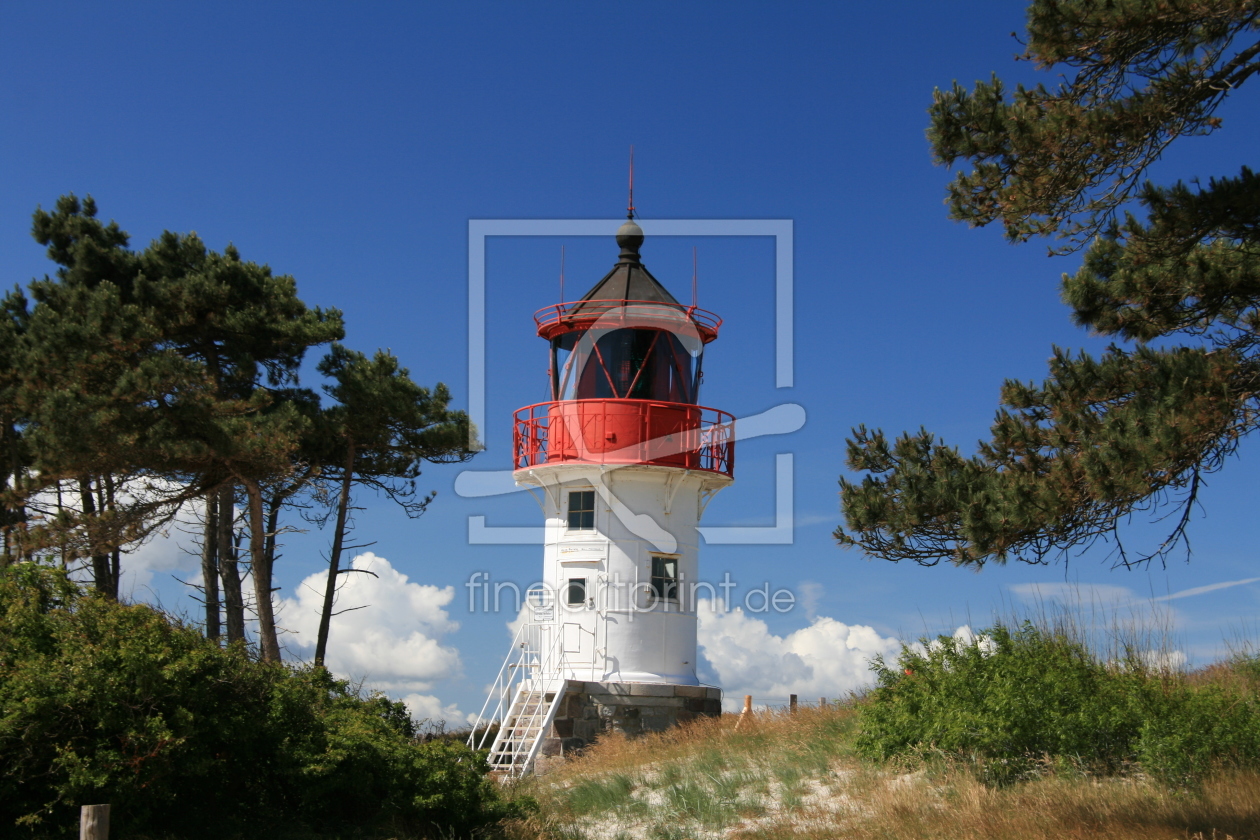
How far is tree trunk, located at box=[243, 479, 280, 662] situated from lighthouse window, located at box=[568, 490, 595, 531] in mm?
5668

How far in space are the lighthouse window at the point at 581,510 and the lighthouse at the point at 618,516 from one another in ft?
0.09

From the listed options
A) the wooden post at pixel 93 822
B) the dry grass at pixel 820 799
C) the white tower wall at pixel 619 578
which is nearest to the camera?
the wooden post at pixel 93 822

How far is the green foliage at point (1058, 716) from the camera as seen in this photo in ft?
40.4

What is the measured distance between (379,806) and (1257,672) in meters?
12.4

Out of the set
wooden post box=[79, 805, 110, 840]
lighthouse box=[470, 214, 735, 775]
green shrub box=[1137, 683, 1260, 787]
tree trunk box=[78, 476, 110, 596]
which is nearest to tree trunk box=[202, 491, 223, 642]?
tree trunk box=[78, 476, 110, 596]

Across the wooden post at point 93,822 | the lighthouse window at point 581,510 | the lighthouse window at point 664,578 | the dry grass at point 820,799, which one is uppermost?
the lighthouse window at point 581,510

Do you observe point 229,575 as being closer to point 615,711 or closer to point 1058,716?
point 615,711

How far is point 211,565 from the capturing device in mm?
20984

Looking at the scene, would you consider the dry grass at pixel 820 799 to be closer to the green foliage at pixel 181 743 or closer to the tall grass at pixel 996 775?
the tall grass at pixel 996 775

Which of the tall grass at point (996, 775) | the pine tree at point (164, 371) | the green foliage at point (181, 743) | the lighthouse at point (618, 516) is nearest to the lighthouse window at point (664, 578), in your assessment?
the lighthouse at point (618, 516)

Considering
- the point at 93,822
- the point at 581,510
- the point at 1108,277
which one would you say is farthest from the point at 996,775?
the point at 581,510

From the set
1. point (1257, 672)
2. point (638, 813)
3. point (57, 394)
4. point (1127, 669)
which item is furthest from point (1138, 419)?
point (57, 394)

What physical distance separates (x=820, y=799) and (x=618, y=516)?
8735 millimetres

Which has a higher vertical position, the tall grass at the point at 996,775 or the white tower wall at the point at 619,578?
the white tower wall at the point at 619,578
